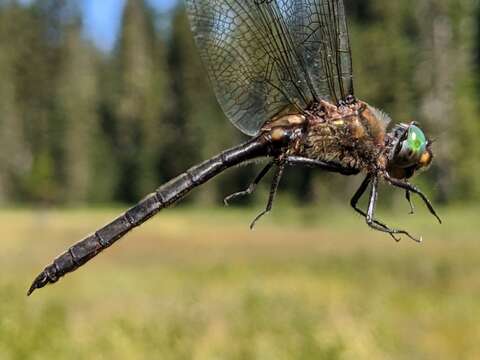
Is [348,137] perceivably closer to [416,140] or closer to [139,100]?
[416,140]

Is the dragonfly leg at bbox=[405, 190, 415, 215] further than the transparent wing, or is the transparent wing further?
the transparent wing

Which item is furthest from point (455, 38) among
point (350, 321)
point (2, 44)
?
point (2, 44)

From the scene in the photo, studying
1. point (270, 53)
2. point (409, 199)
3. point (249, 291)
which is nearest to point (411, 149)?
point (409, 199)

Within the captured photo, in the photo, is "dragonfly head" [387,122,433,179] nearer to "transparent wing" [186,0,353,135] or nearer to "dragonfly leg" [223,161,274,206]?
"transparent wing" [186,0,353,135]

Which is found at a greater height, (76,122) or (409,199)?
(409,199)

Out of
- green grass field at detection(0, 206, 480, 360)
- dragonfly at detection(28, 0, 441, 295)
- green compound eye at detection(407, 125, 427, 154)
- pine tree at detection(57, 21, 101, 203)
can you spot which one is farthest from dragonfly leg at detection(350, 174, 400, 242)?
pine tree at detection(57, 21, 101, 203)

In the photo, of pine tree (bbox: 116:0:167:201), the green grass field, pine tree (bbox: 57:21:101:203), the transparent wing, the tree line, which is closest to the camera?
the transparent wing

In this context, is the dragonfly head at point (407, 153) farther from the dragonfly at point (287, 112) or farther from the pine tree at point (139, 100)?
the pine tree at point (139, 100)
